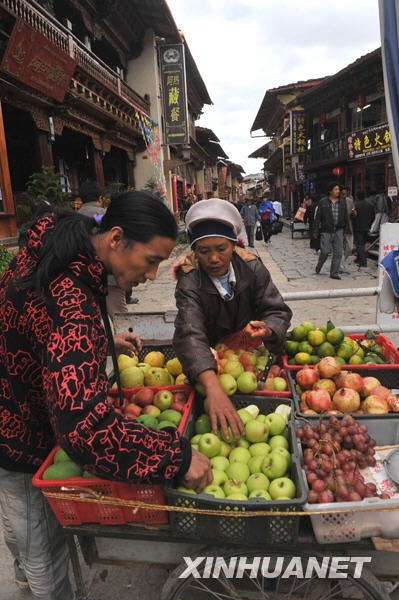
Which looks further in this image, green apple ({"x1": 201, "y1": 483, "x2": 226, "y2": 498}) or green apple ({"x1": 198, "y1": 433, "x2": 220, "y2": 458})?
green apple ({"x1": 198, "y1": 433, "x2": 220, "y2": 458})

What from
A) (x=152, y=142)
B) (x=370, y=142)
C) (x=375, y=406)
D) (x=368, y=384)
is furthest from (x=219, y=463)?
(x=370, y=142)

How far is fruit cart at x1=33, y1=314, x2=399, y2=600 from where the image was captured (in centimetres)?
147

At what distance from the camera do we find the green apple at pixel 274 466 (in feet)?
5.64

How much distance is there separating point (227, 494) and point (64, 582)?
3.12 feet

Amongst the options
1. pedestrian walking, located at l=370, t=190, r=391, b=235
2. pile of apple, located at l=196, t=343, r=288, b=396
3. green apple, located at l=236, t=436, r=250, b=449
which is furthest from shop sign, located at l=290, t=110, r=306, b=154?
green apple, located at l=236, t=436, r=250, b=449

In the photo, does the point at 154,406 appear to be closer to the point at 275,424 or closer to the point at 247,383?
the point at 247,383

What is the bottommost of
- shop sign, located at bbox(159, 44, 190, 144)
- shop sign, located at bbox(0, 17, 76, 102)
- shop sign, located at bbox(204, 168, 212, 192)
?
shop sign, located at bbox(0, 17, 76, 102)

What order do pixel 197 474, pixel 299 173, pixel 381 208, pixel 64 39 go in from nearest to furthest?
pixel 197 474, pixel 64 39, pixel 381 208, pixel 299 173

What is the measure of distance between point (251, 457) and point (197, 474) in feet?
1.68

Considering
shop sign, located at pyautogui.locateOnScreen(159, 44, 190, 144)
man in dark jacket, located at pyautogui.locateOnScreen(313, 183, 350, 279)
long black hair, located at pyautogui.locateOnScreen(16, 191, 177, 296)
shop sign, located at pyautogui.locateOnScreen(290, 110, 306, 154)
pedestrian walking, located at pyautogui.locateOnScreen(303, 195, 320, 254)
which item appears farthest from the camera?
shop sign, located at pyautogui.locateOnScreen(290, 110, 306, 154)

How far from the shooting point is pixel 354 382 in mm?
2297

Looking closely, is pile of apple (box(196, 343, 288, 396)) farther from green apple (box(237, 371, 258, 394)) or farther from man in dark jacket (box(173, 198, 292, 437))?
man in dark jacket (box(173, 198, 292, 437))

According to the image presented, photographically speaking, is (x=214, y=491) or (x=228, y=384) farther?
(x=228, y=384)

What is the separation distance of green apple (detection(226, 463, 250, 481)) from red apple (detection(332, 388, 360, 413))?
70 centimetres
